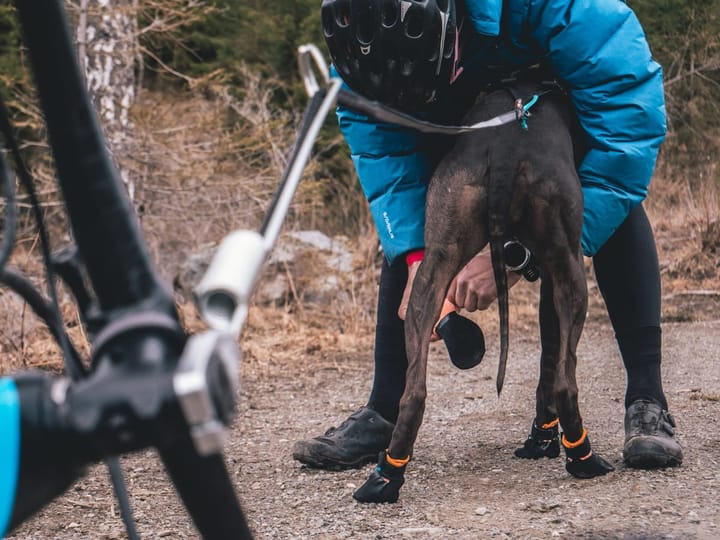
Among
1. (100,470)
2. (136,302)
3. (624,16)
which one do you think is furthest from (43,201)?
(136,302)

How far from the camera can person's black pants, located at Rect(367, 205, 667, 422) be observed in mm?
3041

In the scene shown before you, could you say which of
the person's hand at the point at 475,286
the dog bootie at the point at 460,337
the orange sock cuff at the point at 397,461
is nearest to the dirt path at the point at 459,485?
the orange sock cuff at the point at 397,461

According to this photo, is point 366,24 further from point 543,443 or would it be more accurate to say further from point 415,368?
point 543,443

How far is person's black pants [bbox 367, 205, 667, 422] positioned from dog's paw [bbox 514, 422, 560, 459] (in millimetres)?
302

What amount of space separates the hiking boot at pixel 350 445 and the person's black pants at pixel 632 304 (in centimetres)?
19

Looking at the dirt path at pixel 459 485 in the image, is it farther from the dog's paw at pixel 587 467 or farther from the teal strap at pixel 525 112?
the teal strap at pixel 525 112

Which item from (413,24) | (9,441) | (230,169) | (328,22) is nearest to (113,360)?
(9,441)

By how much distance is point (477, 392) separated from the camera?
4387mm

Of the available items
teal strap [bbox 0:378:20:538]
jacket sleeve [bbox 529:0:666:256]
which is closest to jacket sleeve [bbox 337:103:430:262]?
jacket sleeve [bbox 529:0:666:256]

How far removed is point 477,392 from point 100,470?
1939mm

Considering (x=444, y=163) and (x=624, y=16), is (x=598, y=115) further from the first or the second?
(x=444, y=163)

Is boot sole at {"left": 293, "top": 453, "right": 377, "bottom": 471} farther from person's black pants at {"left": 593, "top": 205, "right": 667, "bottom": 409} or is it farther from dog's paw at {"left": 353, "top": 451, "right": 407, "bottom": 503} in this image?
person's black pants at {"left": 593, "top": 205, "right": 667, "bottom": 409}

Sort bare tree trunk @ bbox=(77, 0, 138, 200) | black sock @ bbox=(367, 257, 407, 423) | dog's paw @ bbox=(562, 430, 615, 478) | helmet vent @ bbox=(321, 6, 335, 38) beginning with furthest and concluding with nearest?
bare tree trunk @ bbox=(77, 0, 138, 200)
black sock @ bbox=(367, 257, 407, 423)
dog's paw @ bbox=(562, 430, 615, 478)
helmet vent @ bbox=(321, 6, 335, 38)

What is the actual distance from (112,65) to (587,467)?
467 centimetres
